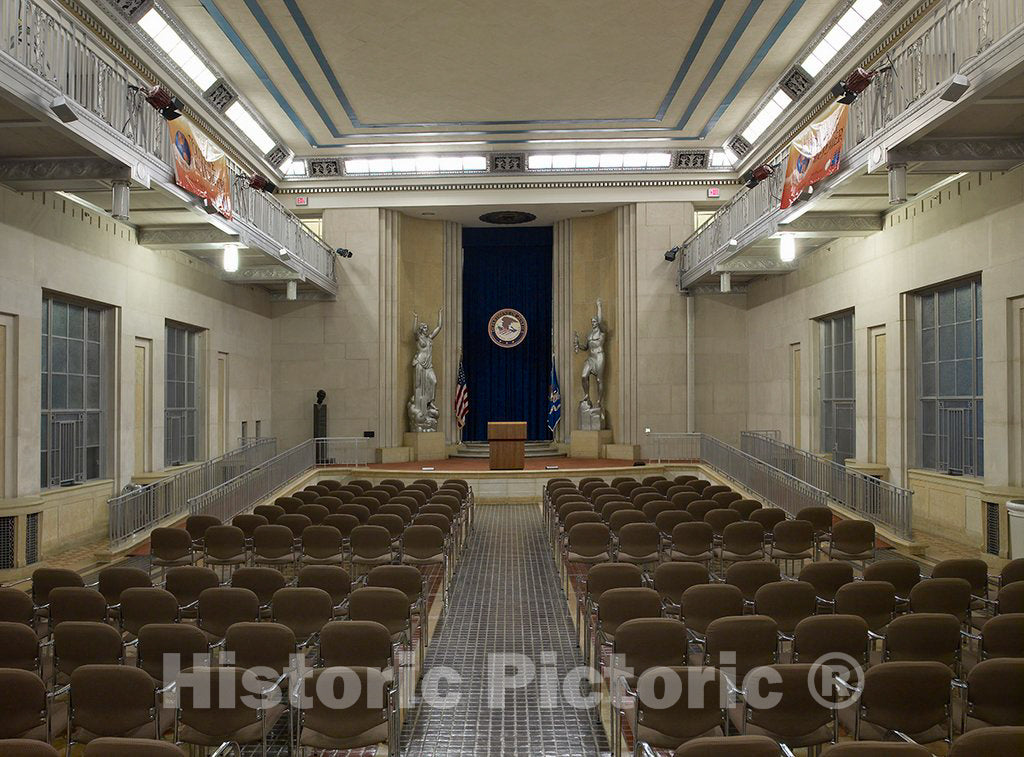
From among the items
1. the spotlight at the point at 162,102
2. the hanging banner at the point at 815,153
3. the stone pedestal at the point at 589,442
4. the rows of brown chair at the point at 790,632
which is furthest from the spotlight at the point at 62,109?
the stone pedestal at the point at 589,442

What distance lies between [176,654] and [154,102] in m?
8.55

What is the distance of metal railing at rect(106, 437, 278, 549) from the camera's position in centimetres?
1214

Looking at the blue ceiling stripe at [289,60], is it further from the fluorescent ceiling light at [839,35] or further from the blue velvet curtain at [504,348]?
the fluorescent ceiling light at [839,35]

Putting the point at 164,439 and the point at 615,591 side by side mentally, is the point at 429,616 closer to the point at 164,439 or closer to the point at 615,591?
the point at 615,591

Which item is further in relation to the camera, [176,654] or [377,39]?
[377,39]

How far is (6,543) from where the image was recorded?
1152 cm

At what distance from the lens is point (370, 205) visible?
24.6 m

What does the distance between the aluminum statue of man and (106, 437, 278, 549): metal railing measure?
483 inches

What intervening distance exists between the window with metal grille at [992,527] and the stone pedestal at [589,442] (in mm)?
13526

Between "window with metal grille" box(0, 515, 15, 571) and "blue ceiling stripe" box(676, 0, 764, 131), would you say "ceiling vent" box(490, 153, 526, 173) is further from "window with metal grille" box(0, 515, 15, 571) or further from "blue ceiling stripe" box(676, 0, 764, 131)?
"window with metal grille" box(0, 515, 15, 571)

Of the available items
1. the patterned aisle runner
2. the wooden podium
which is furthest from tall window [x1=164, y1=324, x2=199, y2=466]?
the patterned aisle runner

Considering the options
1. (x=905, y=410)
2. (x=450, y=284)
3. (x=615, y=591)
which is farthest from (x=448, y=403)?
(x=615, y=591)

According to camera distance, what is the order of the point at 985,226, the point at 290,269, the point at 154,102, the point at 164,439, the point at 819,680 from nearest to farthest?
the point at 819,680, the point at 154,102, the point at 985,226, the point at 164,439, the point at 290,269

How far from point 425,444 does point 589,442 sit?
5.29 metres
